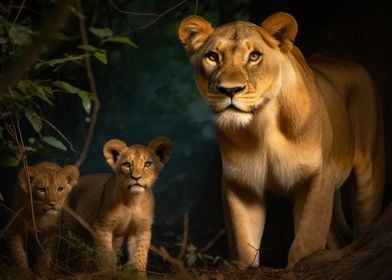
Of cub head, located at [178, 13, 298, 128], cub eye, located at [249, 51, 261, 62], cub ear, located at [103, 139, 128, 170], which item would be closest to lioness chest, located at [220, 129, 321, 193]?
cub head, located at [178, 13, 298, 128]

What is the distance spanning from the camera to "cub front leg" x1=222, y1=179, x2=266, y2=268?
17.3 ft

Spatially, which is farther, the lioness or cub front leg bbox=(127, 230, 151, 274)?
cub front leg bbox=(127, 230, 151, 274)

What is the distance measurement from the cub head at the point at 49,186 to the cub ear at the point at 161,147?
1.57ft

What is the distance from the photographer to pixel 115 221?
5.85m

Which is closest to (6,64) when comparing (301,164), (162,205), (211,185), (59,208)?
(59,208)

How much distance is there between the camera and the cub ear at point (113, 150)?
5.85 meters

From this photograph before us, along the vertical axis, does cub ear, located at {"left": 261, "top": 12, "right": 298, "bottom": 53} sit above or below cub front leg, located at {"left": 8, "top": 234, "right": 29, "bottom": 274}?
above

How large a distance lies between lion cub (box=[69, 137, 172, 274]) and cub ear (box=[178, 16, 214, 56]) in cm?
85

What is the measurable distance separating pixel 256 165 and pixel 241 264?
53 centimetres

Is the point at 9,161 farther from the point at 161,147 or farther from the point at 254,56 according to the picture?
the point at 254,56

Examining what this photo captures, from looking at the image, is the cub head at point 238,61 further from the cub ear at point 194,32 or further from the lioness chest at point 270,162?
the lioness chest at point 270,162

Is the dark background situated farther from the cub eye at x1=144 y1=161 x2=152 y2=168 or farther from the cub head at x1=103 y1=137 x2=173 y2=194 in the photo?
the cub eye at x1=144 y1=161 x2=152 y2=168

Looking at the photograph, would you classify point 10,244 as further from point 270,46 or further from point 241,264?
point 270,46

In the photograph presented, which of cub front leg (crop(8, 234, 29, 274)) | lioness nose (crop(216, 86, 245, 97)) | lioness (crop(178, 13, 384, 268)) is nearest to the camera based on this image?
lioness nose (crop(216, 86, 245, 97))
